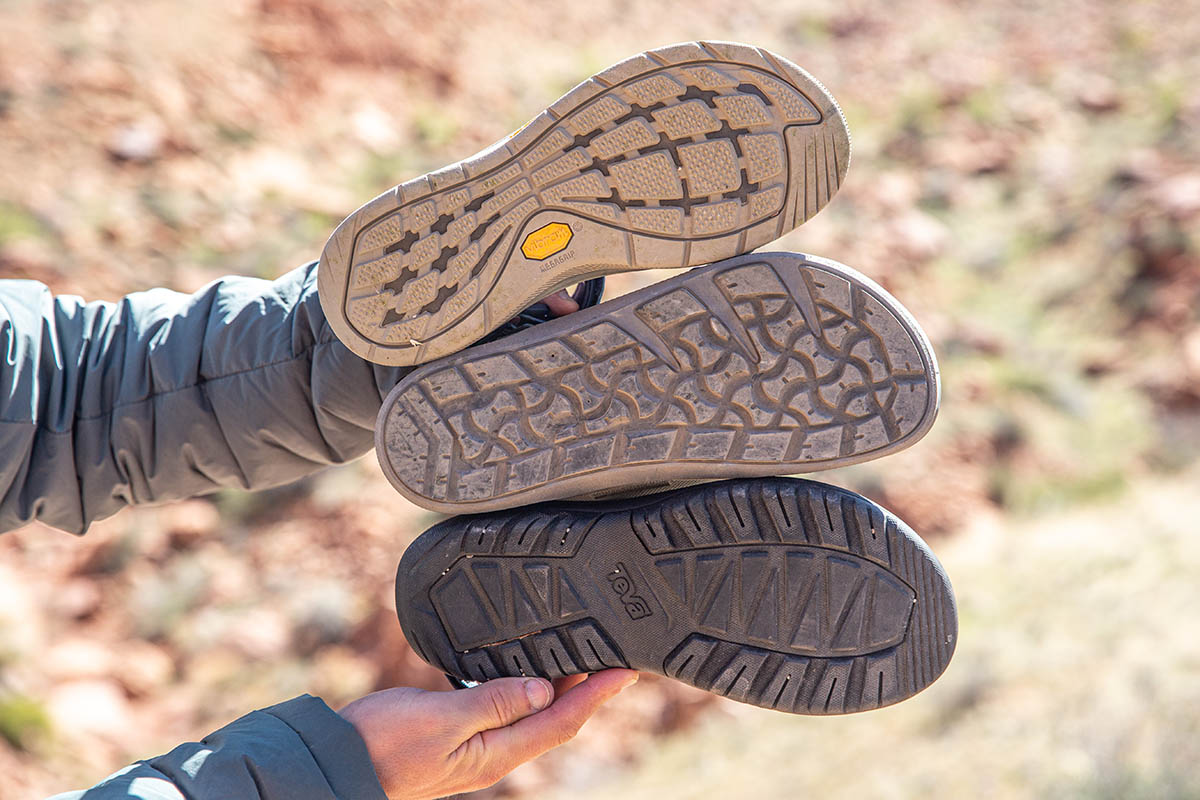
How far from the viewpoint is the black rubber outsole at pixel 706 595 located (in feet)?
6.03

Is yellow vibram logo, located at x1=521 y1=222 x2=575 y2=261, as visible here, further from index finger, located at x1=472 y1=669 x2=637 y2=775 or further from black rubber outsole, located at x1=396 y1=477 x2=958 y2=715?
index finger, located at x1=472 y1=669 x2=637 y2=775

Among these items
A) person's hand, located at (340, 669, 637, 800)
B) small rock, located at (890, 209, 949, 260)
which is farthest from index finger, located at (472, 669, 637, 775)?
small rock, located at (890, 209, 949, 260)

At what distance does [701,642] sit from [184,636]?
4.88 m

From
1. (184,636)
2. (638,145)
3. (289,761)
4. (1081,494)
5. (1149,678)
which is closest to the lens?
(289,761)

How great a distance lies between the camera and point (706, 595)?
1889 millimetres

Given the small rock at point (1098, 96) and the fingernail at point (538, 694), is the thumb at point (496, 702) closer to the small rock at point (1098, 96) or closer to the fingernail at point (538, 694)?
the fingernail at point (538, 694)

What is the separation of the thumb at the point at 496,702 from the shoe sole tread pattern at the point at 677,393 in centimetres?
33

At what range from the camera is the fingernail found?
1.83 m

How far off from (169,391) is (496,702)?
3.02 feet

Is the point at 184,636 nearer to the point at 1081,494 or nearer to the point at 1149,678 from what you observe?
the point at 1149,678

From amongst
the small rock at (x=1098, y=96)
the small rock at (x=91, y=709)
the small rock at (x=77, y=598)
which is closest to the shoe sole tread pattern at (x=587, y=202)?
the small rock at (x=91, y=709)

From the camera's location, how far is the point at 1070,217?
33.4 feet

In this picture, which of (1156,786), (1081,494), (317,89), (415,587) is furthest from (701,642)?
(317,89)

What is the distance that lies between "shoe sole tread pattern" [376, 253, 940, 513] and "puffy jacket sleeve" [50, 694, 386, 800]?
1.47 ft
